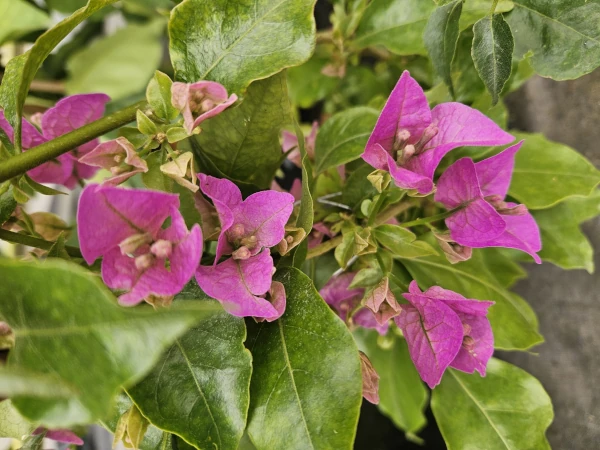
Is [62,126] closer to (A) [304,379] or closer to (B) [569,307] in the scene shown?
(A) [304,379]

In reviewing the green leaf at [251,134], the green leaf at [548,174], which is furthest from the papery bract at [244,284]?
the green leaf at [548,174]

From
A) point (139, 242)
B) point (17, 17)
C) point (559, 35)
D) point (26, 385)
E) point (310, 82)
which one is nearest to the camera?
point (26, 385)

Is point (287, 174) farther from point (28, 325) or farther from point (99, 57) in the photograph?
point (28, 325)

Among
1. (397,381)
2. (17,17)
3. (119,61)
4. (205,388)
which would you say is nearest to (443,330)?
(205,388)

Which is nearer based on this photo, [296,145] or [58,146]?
[58,146]

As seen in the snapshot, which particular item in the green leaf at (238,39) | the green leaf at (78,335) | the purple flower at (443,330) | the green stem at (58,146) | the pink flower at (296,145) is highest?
the green leaf at (238,39)

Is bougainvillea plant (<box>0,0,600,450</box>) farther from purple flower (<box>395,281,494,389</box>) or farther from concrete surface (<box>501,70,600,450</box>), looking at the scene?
concrete surface (<box>501,70,600,450</box>)

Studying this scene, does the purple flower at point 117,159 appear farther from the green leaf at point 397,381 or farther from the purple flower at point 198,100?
the green leaf at point 397,381
